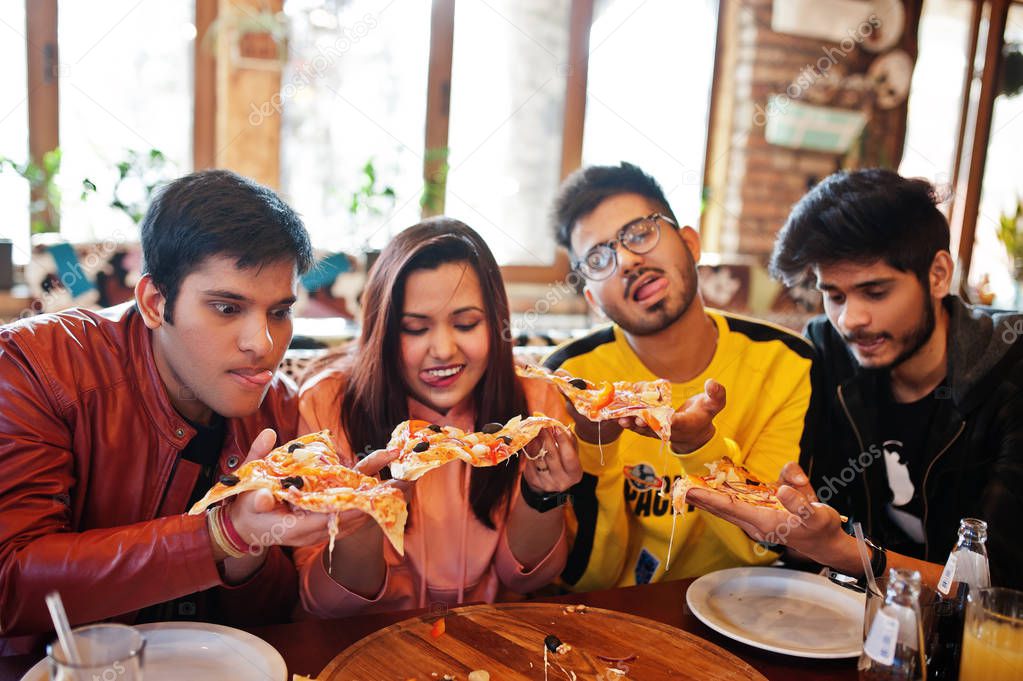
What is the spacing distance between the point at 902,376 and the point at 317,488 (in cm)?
173

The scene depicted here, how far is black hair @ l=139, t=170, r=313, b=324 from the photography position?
1738 millimetres

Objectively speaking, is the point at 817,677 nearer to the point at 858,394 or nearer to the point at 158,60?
the point at 858,394

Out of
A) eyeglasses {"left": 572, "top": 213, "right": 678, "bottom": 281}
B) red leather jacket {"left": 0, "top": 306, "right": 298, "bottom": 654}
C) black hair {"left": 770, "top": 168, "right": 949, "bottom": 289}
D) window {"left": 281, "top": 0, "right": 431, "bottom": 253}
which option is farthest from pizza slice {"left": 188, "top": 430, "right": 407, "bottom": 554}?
window {"left": 281, "top": 0, "right": 431, "bottom": 253}

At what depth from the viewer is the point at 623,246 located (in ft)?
8.00

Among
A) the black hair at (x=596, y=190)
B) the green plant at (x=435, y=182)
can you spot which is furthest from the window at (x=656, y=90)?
the black hair at (x=596, y=190)

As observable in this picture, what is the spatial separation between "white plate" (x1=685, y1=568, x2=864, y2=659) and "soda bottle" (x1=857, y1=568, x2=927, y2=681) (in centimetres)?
29

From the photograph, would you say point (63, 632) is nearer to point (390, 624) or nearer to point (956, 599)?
point (390, 624)

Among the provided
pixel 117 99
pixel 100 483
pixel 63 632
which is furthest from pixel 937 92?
pixel 63 632

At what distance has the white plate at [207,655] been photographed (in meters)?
1.39

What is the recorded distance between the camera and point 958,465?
2285 millimetres

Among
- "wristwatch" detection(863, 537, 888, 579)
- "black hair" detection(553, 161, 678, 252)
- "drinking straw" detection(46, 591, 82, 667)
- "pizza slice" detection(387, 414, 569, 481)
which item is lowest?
"wristwatch" detection(863, 537, 888, 579)

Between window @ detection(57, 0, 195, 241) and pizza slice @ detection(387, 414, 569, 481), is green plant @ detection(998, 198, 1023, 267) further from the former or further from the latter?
pizza slice @ detection(387, 414, 569, 481)

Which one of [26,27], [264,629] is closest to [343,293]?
[26,27]

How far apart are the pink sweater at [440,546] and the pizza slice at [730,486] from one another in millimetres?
439
